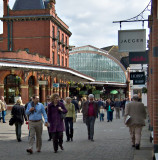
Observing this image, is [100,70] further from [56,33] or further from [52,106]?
[52,106]

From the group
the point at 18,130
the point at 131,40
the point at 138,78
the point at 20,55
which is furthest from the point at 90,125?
the point at 20,55

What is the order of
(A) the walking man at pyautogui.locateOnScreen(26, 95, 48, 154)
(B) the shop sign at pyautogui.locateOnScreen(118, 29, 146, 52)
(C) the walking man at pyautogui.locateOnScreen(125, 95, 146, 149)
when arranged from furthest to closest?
(B) the shop sign at pyautogui.locateOnScreen(118, 29, 146, 52) → (C) the walking man at pyautogui.locateOnScreen(125, 95, 146, 149) → (A) the walking man at pyautogui.locateOnScreen(26, 95, 48, 154)

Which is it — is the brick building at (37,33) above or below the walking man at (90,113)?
above

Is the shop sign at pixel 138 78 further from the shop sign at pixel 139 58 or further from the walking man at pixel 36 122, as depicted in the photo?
the walking man at pixel 36 122

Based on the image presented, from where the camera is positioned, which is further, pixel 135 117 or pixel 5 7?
pixel 5 7

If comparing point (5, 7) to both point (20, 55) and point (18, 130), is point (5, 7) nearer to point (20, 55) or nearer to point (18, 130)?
point (20, 55)

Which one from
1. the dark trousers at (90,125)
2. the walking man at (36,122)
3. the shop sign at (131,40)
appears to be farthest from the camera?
the dark trousers at (90,125)

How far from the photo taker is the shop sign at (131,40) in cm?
1232

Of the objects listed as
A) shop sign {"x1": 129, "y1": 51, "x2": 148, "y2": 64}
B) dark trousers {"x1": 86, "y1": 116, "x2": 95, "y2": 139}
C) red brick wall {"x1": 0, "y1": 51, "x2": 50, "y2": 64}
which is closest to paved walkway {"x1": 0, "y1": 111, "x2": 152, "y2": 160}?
dark trousers {"x1": 86, "y1": 116, "x2": 95, "y2": 139}

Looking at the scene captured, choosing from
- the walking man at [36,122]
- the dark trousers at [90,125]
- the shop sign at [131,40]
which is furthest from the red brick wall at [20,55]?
the walking man at [36,122]

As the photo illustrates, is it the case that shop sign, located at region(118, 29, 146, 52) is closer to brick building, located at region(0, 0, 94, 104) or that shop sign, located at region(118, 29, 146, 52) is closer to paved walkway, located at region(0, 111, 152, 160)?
paved walkway, located at region(0, 111, 152, 160)

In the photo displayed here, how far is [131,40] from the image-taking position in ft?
40.9

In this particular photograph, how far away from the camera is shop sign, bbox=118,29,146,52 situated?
1232cm

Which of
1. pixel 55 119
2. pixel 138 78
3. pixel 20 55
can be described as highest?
Answer: pixel 20 55
